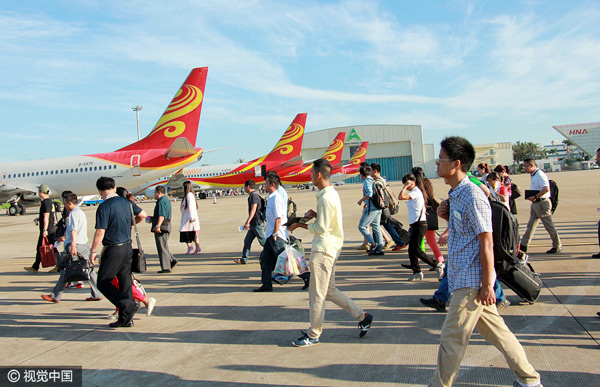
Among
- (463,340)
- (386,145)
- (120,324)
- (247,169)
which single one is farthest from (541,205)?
(386,145)

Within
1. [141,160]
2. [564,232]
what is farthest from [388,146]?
[564,232]

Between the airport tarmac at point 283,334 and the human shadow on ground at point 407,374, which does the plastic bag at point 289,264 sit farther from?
the human shadow on ground at point 407,374

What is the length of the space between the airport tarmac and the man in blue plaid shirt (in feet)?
1.73

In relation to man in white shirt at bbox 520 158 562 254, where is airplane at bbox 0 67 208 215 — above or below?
above

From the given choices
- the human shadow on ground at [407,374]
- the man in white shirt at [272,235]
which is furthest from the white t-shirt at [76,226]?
the human shadow on ground at [407,374]

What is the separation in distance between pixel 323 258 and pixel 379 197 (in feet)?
13.7

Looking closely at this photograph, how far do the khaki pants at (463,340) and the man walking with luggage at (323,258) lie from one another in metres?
1.42

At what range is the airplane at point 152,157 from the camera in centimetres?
2236

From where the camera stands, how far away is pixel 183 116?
74.2 feet

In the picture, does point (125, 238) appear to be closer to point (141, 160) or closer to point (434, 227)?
point (434, 227)

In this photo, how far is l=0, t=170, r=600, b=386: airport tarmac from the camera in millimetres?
3453

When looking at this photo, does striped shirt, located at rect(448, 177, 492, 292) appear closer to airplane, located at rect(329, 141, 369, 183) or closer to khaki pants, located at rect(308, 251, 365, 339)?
khaki pants, located at rect(308, 251, 365, 339)

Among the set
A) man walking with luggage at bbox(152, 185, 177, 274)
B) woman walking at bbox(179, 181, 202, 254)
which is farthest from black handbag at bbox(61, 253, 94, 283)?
woman walking at bbox(179, 181, 202, 254)

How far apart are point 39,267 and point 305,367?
8.01 metres
